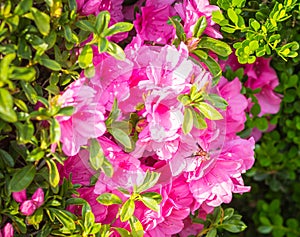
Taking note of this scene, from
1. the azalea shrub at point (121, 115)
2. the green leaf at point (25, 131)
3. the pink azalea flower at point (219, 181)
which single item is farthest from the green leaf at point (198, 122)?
the green leaf at point (25, 131)

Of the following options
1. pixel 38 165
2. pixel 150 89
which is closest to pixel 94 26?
pixel 150 89

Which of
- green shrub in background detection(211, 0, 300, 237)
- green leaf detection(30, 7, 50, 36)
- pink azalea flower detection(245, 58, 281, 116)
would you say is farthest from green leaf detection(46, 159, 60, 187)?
pink azalea flower detection(245, 58, 281, 116)

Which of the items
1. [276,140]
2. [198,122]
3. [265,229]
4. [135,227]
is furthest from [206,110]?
[265,229]

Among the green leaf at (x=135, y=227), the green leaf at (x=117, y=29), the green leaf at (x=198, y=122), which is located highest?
Answer: the green leaf at (x=117, y=29)

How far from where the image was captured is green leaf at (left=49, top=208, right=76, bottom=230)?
1.23m

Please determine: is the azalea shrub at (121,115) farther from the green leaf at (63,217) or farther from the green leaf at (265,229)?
the green leaf at (265,229)

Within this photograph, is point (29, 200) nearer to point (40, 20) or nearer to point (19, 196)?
point (19, 196)

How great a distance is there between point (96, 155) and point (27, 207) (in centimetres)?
16

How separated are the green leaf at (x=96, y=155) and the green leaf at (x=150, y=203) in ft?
0.44

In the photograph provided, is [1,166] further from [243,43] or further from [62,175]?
[243,43]

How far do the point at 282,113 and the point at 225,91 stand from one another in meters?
0.36

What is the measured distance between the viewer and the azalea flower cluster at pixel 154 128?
1.24 metres

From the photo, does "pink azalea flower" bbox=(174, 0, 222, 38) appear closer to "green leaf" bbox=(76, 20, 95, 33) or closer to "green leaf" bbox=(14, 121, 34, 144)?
"green leaf" bbox=(76, 20, 95, 33)

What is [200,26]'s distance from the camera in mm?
1322
